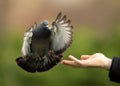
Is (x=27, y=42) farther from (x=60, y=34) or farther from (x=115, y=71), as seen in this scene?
(x=115, y=71)

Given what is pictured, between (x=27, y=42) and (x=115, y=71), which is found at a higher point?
(x=27, y=42)

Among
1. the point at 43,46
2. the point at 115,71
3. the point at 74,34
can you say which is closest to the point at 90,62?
the point at 115,71

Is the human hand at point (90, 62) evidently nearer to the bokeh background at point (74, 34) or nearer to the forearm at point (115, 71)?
the forearm at point (115, 71)

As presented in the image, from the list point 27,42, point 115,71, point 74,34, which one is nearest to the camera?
point 27,42

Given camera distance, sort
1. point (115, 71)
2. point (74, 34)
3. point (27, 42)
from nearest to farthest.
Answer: point (27, 42) < point (115, 71) < point (74, 34)

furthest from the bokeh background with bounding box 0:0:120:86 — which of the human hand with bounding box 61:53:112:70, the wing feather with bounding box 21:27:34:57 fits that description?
the wing feather with bounding box 21:27:34:57

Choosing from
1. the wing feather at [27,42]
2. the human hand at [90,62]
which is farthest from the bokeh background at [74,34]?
the wing feather at [27,42]

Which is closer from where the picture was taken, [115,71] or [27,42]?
[27,42]
